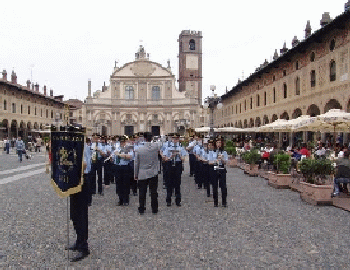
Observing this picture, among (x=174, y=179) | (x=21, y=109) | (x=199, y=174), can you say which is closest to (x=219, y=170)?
(x=174, y=179)

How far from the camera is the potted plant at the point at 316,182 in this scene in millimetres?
9195

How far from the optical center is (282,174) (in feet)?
39.8

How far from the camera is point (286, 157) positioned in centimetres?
1205

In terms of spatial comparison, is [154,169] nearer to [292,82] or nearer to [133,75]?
[292,82]

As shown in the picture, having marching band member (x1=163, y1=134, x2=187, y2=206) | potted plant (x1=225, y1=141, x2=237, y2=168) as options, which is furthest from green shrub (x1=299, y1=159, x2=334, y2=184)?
potted plant (x1=225, y1=141, x2=237, y2=168)

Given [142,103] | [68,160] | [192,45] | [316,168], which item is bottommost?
[316,168]

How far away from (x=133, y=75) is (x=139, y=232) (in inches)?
2337

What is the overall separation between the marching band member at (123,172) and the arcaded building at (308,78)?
14090 millimetres

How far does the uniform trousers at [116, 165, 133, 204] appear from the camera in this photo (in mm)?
9531

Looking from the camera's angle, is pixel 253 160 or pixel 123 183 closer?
pixel 123 183

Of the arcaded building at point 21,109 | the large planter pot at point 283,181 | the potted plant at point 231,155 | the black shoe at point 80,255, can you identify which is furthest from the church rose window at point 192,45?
the black shoe at point 80,255

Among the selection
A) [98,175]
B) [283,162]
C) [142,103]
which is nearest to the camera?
[98,175]

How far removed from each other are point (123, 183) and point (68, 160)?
4.61m

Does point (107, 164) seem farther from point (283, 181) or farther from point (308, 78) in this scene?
point (308, 78)
